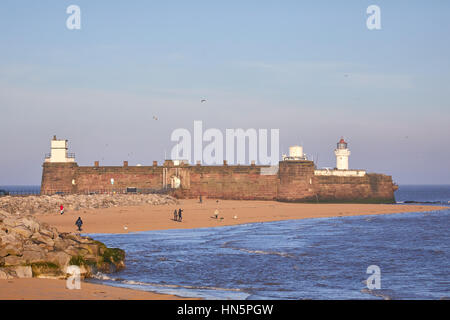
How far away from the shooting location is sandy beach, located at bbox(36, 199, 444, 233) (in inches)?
1436

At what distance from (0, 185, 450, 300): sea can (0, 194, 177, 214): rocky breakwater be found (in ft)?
37.1

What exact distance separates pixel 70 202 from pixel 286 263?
2778 centimetres

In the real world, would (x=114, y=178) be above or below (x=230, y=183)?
above

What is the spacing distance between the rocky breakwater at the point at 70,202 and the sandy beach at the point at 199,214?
51.9 inches

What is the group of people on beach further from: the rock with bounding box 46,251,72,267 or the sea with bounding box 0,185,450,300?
the rock with bounding box 46,251,72,267

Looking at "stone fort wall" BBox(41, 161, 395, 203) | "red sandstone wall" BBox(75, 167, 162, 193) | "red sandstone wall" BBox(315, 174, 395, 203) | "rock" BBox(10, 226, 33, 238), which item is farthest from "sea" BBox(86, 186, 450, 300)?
"red sandstone wall" BBox(75, 167, 162, 193)

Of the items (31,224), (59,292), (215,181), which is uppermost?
(215,181)

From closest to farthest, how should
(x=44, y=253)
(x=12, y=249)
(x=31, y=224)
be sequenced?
(x=12, y=249), (x=44, y=253), (x=31, y=224)

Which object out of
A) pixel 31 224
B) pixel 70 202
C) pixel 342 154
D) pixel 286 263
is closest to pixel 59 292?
pixel 31 224

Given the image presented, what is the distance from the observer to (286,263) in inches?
896
